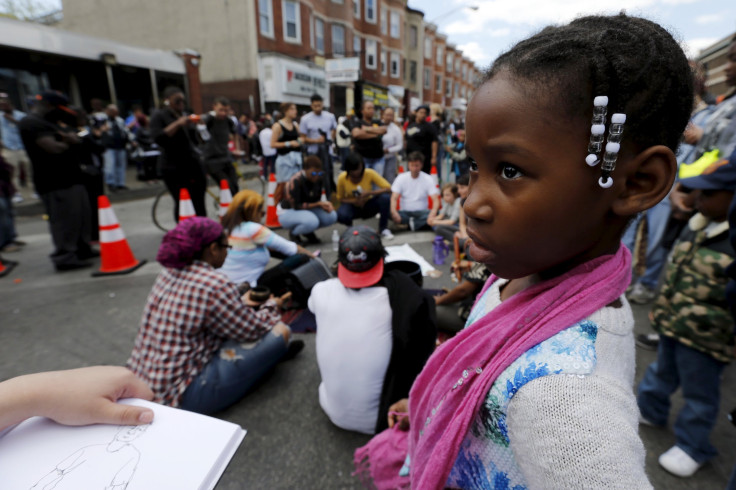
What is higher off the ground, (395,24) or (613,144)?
(395,24)

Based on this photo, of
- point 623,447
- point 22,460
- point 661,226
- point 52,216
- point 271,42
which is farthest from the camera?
point 271,42

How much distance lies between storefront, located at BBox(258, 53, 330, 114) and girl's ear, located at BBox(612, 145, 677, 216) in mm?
18848

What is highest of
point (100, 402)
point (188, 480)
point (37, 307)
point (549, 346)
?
point (549, 346)

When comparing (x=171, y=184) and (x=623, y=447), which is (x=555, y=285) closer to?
(x=623, y=447)

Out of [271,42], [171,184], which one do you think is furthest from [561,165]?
[271,42]

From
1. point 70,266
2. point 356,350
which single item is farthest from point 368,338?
point 70,266

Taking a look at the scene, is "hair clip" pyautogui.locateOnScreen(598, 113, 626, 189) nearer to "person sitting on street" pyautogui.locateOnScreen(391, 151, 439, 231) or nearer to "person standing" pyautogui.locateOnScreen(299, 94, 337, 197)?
"person sitting on street" pyautogui.locateOnScreen(391, 151, 439, 231)

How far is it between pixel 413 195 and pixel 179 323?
442cm

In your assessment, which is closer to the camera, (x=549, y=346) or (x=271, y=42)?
(x=549, y=346)

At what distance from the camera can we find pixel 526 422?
0.63 metres

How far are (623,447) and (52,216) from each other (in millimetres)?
5869

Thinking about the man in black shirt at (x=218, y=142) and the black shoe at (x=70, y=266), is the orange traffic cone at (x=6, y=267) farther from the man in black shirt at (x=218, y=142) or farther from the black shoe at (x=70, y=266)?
the man in black shirt at (x=218, y=142)

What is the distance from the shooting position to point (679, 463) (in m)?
1.86

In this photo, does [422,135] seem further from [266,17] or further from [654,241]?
[266,17]
